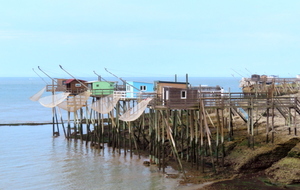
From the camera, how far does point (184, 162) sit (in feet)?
104

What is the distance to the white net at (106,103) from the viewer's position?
38412 millimetres

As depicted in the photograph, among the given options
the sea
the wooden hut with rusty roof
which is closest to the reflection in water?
the sea

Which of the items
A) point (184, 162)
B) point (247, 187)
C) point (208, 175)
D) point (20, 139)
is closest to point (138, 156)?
point (184, 162)

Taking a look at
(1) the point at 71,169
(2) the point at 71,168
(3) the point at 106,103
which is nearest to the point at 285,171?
(1) the point at 71,169

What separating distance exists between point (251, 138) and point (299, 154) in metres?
4.74

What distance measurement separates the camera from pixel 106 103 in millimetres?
40250

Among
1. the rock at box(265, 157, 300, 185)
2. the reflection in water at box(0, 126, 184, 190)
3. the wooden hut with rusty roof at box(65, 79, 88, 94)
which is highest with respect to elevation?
the wooden hut with rusty roof at box(65, 79, 88, 94)

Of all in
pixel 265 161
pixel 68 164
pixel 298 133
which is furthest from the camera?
pixel 68 164

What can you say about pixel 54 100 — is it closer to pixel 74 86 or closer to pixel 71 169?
pixel 74 86

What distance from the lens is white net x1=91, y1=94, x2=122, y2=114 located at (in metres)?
→ 38.4

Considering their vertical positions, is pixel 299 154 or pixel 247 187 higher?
pixel 299 154

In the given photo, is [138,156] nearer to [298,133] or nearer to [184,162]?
[184,162]

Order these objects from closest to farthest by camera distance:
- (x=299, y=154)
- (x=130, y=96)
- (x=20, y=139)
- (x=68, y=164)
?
1. (x=299, y=154)
2. (x=68, y=164)
3. (x=130, y=96)
4. (x=20, y=139)

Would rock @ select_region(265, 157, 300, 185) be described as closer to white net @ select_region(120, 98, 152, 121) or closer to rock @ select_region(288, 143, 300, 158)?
rock @ select_region(288, 143, 300, 158)
